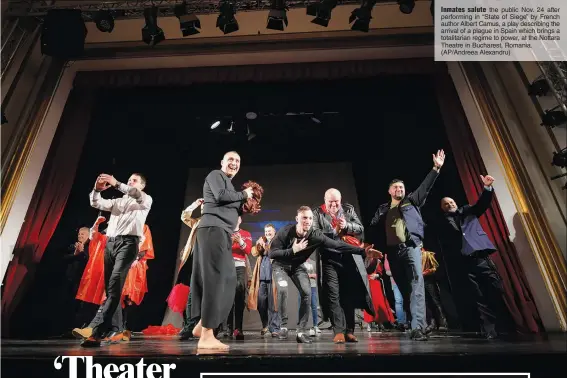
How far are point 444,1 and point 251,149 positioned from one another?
2.70 meters

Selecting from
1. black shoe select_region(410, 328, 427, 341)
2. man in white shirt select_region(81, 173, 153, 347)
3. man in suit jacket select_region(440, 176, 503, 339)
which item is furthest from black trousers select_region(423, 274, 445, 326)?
man in white shirt select_region(81, 173, 153, 347)

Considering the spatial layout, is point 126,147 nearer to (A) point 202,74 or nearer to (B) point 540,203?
(A) point 202,74

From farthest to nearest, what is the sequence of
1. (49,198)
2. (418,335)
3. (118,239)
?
(49,198), (418,335), (118,239)

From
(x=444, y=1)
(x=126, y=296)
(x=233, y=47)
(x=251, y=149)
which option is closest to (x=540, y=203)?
(x=444, y=1)

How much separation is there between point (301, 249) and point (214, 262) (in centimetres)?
99

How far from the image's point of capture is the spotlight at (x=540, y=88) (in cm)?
414

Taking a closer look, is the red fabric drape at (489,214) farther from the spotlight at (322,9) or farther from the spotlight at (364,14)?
the spotlight at (322,9)

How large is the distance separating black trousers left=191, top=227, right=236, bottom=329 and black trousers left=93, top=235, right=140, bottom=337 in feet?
2.17

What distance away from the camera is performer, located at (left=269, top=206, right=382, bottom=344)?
344 cm

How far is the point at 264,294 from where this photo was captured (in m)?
4.21

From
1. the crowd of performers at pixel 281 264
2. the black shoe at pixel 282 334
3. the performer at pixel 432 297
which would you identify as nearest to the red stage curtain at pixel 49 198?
the crowd of performers at pixel 281 264

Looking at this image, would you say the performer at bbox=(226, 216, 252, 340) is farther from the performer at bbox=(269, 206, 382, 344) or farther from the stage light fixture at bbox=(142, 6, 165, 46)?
the stage light fixture at bbox=(142, 6, 165, 46)

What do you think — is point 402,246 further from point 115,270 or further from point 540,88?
point 115,270

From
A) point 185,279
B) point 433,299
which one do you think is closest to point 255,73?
point 185,279
